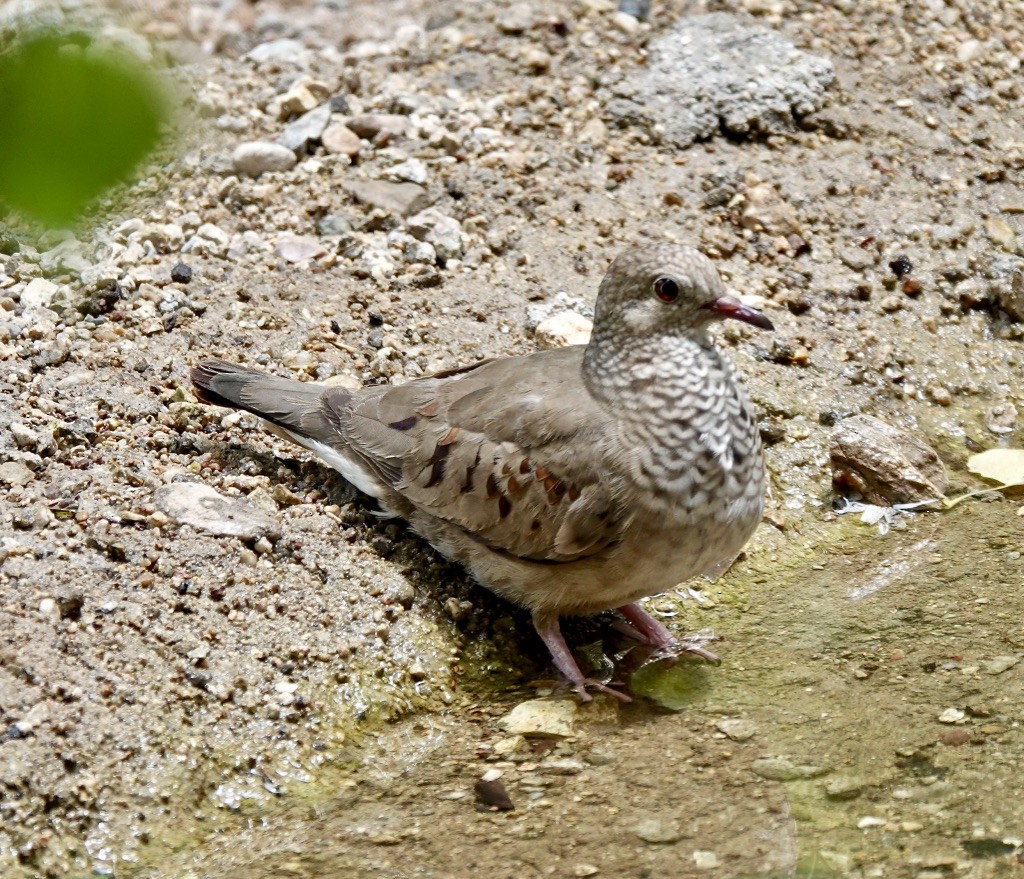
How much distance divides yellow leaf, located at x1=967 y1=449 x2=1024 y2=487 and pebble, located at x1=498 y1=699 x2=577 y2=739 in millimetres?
2016

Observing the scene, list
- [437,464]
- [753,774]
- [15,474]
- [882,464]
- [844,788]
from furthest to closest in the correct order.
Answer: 1. [882,464]
2. [437,464]
3. [15,474]
4. [753,774]
5. [844,788]

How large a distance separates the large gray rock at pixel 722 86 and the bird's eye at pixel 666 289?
248cm

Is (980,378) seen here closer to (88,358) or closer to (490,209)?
(490,209)

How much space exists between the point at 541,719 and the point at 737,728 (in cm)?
55

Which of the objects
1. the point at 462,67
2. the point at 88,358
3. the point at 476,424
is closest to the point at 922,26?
the point at 462,67

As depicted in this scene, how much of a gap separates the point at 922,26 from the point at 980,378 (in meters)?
2.56

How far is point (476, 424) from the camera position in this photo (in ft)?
13.9

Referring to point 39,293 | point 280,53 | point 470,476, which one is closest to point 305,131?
point 280,53

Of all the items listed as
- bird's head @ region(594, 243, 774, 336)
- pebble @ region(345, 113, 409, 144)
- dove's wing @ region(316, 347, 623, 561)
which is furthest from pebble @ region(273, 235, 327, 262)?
bird's head @ region(594, 243, 774, 336)

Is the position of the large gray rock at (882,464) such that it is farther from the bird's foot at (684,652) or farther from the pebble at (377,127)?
→ the pebble at (377,127)

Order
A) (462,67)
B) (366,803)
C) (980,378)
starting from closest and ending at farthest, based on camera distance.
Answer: (366,803) < (980,378) < (462,67)

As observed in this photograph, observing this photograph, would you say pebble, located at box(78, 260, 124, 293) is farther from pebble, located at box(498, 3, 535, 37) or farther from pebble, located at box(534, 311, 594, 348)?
pebble, located at box(498, 3, 535, 37)

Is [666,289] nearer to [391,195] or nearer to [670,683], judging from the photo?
[670,683]

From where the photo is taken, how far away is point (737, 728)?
376cm
